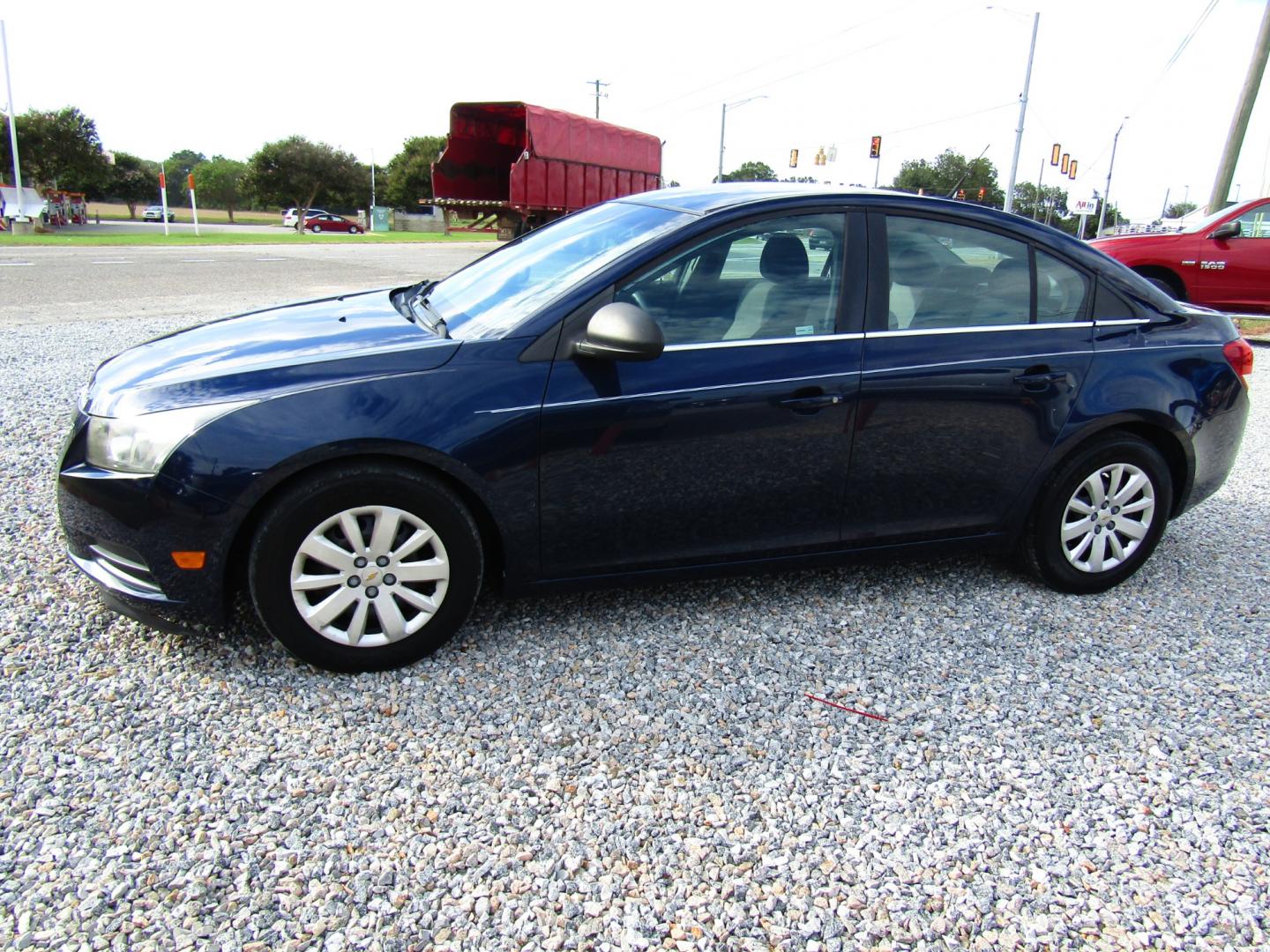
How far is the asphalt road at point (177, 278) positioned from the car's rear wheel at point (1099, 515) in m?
10.0

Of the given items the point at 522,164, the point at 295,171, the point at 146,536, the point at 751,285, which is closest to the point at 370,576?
the point at 146,536

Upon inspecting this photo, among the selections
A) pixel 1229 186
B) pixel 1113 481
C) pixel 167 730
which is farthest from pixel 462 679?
pixel 1229 186

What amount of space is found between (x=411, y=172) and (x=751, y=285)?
6707 cm

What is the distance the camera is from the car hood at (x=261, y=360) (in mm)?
2945

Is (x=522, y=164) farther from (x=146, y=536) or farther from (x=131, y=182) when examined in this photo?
(x=131, y=182)

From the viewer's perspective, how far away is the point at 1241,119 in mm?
17641

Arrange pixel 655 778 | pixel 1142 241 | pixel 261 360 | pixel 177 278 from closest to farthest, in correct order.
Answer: pixel 655 778 → pixel 261 360 → pixel 1142 241 → pixel 177 278

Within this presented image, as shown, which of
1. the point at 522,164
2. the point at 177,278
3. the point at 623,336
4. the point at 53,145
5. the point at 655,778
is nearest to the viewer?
the point at 655,778

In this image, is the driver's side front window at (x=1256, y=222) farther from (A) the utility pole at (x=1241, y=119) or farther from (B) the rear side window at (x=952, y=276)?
(B) the rear side window at (x=952, y=276)

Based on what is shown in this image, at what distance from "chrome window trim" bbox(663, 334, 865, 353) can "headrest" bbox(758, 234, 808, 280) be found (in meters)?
0.25

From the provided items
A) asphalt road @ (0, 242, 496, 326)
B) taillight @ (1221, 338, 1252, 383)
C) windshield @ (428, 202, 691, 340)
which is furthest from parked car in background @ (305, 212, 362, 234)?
taillight @ (1221, 338, 1252, 383)

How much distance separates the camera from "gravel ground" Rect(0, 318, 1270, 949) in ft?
7.09

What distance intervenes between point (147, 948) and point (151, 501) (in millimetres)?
1333

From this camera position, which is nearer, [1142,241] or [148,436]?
[148,436]
